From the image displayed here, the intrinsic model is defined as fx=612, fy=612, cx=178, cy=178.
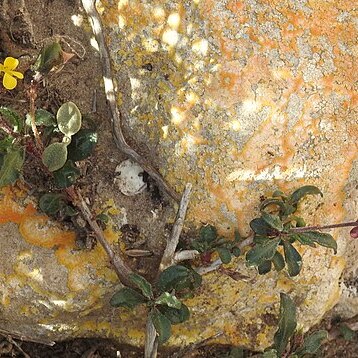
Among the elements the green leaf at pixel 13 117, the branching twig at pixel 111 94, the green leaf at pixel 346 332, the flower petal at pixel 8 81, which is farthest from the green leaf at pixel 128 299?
the green leaf at pixel 346 332

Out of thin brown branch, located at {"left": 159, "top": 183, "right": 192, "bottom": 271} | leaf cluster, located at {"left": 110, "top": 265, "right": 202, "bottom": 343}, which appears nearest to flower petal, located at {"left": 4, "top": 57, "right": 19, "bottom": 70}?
thin brown branch, located at {"left": 159, "top": 183, "right": 192, "bottom": 271}

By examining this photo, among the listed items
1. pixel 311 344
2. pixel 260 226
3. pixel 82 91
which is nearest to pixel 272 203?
pixel 260 226

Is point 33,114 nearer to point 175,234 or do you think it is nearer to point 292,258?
point 175,234

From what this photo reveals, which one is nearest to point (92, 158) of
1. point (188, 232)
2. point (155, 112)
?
point (155, 112)

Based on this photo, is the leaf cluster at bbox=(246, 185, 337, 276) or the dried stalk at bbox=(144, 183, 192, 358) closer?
the leaf cluster at bbox=(246, 185, 337, 276)

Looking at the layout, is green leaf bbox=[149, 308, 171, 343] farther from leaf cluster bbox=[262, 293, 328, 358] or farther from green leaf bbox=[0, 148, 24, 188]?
green leaf bbox=[0, 148, 24, 188]

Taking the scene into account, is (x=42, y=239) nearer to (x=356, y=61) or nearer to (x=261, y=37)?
(x=261, y=37)
